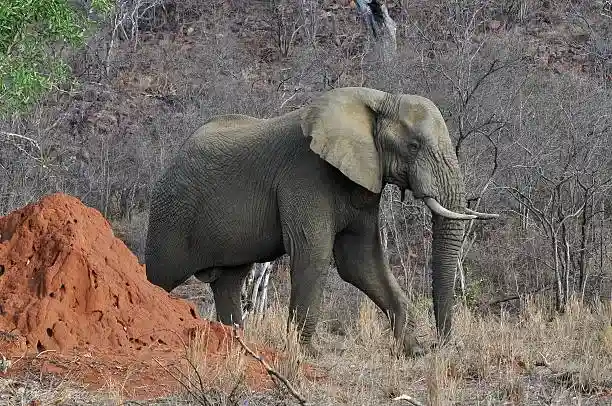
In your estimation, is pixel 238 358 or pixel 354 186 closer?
pixel 238 358

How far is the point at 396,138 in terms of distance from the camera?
32.5 feet

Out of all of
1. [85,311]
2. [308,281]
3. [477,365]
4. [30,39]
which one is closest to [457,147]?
[308,281]

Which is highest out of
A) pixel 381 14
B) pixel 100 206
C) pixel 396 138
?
pixel 381 14

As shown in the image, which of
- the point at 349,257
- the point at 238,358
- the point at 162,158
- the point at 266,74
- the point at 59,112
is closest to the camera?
the point at 238,358

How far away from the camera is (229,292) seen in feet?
37.9

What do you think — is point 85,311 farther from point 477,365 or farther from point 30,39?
point 30,39

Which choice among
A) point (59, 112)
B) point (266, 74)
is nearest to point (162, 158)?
point (59, 112)

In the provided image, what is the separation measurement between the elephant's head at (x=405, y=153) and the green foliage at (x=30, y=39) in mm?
2503

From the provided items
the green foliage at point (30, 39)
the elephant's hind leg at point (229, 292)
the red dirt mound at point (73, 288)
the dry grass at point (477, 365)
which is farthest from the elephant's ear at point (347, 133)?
the green foliage at point (30, 39)

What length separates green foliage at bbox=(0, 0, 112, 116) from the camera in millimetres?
10078

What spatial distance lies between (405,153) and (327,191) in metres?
0.75

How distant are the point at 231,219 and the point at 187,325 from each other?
2535 millimetres

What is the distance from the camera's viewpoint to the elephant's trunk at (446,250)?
977 centimetres

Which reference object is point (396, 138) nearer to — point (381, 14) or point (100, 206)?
point (100, 206)
